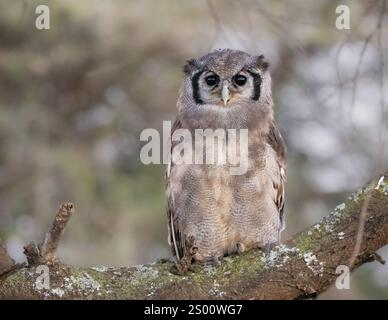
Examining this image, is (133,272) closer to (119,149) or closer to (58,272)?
(58,272)

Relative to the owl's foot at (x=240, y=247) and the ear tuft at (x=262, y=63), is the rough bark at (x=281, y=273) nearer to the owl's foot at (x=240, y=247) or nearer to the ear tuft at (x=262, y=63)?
the owl's foot at (x=240, y=247)

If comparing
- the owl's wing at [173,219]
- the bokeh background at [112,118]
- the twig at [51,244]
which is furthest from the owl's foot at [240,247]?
the bokeh background at [112,118]

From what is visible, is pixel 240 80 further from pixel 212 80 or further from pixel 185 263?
pixel 185 263

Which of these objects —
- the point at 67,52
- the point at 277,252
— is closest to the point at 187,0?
the point at 67,52

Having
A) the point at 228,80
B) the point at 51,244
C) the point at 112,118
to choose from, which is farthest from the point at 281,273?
the point at 112,118

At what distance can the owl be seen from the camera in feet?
18.8

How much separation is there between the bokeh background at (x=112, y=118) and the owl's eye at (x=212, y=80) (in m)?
3.15

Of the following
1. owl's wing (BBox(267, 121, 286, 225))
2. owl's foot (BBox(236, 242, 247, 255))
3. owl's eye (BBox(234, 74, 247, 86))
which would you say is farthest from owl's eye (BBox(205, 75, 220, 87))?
owl's foot (BBox(236, 242, 247, 255))

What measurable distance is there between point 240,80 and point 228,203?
3.21ft

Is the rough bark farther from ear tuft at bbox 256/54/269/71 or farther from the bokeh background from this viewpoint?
the bokeh background

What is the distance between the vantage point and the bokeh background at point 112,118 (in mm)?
9773

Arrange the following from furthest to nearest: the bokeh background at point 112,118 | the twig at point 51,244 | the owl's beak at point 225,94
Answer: the bokeh background at point 112,118
the owl's beak at point 225,94
the twig at point 51,244

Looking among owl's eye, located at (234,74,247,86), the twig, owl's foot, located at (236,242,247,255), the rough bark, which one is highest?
owl's eye, located at (234,74,247,86)

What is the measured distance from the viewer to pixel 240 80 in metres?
6.16
